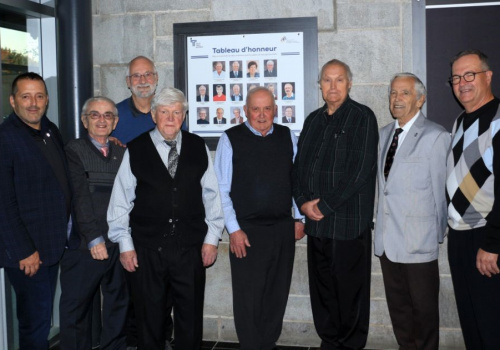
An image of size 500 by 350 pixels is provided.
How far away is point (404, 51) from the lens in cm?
409

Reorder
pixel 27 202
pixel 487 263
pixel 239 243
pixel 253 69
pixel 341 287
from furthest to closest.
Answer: pixel 253 69
pixel 239 243
pixel 341 287
pixel 27 202
pixel 487 263

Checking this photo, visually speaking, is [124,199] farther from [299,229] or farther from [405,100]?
[405,100]

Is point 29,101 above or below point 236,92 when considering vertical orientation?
below

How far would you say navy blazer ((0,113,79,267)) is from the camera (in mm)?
3158

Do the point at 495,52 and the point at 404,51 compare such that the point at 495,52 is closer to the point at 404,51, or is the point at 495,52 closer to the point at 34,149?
the point at 404,51

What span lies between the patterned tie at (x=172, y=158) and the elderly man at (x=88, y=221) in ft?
1.42

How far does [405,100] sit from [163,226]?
1.57m

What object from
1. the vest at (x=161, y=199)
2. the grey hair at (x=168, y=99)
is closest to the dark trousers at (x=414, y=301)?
the vest at (x=161, y=199)

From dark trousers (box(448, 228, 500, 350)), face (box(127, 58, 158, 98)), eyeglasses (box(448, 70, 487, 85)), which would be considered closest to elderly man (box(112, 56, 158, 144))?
face (box(127, 58, 158, 98))

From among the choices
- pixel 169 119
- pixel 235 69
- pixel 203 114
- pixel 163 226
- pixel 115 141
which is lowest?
pixel 163 226

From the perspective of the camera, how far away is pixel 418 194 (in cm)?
338

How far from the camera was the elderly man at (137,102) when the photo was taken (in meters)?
4.01

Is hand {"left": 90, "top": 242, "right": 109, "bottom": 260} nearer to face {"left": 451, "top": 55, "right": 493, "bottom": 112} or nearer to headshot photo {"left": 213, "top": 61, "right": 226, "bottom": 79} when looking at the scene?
headshot photo {"left": 213, "top": 61, "right": 226, "bottom": 79}

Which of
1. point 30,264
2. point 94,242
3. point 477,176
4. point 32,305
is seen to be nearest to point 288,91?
point 477,176
